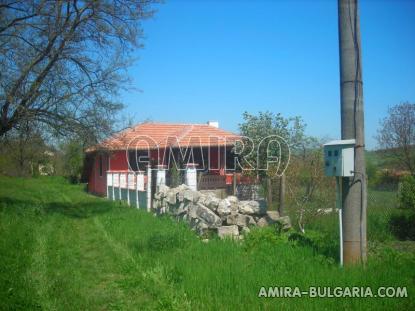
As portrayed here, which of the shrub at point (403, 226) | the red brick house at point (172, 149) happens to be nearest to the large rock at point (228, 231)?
the shrub at point (403, 226)

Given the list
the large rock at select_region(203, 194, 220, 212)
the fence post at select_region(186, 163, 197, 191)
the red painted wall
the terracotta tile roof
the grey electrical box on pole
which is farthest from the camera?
the red painted wall

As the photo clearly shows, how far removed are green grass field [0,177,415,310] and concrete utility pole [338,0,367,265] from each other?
0.75 metres

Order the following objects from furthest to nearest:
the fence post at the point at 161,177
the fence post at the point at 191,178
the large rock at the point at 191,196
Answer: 1. the fence post at the point at 161,177
2. the fence post at the point at 191,178
3. the large rock at the point at 191,196

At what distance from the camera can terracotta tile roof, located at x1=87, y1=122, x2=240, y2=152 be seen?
69.5 ft

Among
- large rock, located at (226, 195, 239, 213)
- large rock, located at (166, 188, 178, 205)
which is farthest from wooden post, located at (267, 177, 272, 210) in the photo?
large rock, located at (166, 188, 178, 205)

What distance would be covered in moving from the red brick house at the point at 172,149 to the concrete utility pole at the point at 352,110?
1192cm

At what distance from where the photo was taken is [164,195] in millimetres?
12727

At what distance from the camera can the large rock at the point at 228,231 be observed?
337 inches

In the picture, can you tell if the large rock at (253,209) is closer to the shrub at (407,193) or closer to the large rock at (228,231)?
the large rock at (228,231)

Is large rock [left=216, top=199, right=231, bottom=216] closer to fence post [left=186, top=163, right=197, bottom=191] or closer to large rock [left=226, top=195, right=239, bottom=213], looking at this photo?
large rock [left=226, top=195, right=239, bottom=213]

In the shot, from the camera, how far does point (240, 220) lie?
9242mm

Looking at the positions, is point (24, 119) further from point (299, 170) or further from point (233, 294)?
point (233, 294)

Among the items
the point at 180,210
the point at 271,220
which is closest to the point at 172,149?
the point at 180,210

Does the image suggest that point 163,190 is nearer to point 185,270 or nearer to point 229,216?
point 229,216
